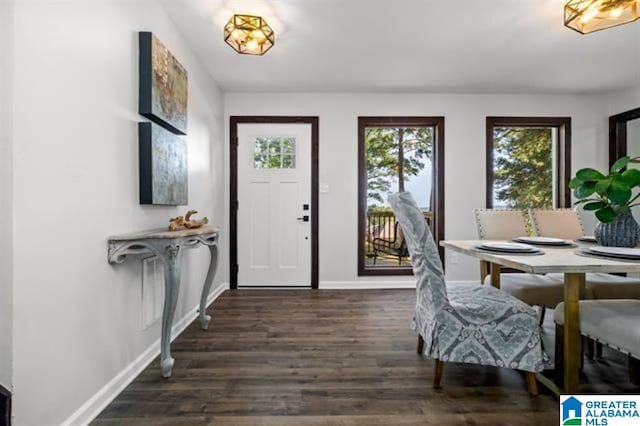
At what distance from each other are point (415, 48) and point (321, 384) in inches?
107

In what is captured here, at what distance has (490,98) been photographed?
3863mm

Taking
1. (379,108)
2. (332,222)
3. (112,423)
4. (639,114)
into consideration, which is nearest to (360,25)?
(379,108)

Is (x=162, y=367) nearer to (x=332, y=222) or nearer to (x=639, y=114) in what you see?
A: (x=332, y=222)

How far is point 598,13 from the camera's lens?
1949 mm

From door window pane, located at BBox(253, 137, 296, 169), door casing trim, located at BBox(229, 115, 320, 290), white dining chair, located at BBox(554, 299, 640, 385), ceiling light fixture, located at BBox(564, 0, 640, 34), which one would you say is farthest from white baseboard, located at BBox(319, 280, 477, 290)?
ceiling light fixture, located at BBox(564, 0, 640, 34)

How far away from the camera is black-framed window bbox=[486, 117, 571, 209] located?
3.98 metres

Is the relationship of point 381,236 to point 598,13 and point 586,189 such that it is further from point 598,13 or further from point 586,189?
point 598,13

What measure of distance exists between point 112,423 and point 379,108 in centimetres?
366

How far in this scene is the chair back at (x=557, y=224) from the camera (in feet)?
8.45

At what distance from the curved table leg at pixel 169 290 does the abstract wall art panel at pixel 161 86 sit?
88 cm

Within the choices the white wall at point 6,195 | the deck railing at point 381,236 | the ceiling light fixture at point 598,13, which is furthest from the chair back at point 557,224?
the white wall at point 6,195

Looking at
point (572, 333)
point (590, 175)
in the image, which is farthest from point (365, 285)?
point (590, 175)

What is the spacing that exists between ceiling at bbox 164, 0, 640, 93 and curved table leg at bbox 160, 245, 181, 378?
5.56 ft

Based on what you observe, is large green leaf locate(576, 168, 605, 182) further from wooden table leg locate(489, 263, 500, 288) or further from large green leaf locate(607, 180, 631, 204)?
wooden table leg locate(489, 263, 500, 288)
